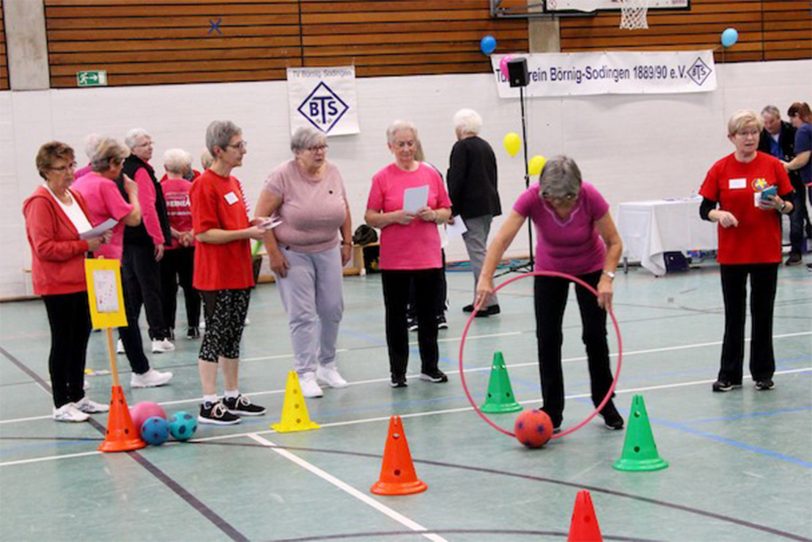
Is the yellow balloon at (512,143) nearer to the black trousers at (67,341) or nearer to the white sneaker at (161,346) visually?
the white sneaker at (161,346)

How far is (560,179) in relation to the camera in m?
5.34

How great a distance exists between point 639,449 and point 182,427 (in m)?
2.43

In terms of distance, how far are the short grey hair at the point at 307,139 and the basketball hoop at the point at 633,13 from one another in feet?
34.6

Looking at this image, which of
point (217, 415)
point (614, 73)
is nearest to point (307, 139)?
point (217, 415)

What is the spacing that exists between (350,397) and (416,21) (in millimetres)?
10034

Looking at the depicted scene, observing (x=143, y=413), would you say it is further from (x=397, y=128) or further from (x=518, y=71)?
(x=518, y=71)

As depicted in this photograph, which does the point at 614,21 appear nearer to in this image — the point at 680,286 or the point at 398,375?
the point at 680,286

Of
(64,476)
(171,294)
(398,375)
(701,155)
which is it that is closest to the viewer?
(64,476)

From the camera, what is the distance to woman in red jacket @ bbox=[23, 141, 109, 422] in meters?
6.53

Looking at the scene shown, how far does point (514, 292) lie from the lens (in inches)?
502

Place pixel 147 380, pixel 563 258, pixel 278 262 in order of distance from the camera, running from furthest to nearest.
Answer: pixel 147 380, pixel 278 262, pixel 563 258

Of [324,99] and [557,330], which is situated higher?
[324,99]

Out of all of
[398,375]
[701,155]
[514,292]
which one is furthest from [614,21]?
[398,375]

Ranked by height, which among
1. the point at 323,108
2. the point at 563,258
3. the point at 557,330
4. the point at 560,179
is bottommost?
the point at 557,330
